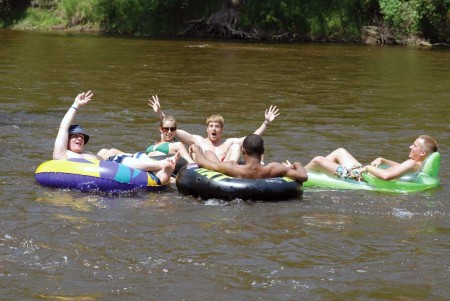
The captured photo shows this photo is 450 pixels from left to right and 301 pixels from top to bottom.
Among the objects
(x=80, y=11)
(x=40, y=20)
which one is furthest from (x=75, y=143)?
(x=40, y=20)

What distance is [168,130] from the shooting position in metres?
9.84

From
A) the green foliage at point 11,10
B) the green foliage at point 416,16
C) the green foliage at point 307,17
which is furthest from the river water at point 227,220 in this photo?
the green foliage at point 11,10

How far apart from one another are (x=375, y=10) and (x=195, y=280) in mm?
29427

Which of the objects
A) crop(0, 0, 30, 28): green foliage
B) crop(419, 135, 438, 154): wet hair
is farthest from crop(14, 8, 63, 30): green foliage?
crop(419, 135, 438, 154): wet hair

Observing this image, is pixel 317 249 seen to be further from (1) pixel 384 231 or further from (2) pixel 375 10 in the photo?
(2) pixel 375 10

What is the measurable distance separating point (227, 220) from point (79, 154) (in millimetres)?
2223

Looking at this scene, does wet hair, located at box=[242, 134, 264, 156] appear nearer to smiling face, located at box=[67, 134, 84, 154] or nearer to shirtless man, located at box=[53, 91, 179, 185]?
shirtless man, located at box=[53, 91, 179, 185]

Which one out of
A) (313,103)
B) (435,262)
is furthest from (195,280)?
(313,103)

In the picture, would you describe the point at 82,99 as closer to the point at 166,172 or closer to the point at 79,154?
the point at 79,154

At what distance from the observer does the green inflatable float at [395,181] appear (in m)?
9.41

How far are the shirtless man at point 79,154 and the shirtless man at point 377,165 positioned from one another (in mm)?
1829

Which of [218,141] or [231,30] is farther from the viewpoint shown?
[231,30]

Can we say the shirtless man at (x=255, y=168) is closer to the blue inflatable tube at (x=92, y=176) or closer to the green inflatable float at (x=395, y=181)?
the green inflatable float at (x=395, y=181)

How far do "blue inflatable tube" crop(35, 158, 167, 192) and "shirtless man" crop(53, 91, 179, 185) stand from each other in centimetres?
12
